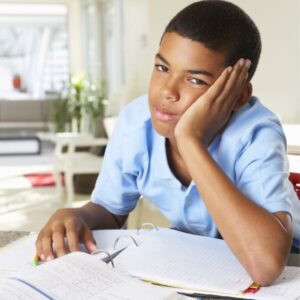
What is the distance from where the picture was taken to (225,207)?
0.91m

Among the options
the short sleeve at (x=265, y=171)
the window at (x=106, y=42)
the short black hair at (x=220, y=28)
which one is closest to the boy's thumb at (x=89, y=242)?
the short sleeve at (x=265, y=171)

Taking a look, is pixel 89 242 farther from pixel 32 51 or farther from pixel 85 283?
pixel 32 51

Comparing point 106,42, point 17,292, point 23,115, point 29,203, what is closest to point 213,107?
point 17,292

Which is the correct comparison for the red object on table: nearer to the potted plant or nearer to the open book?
the open book

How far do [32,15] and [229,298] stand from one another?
9571 mm

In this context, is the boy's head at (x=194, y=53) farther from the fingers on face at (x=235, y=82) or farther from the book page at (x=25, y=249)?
the book page at (x=25, y=249)

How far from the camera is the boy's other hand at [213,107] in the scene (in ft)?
3.28

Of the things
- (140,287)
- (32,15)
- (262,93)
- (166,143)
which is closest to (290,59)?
(262,93)

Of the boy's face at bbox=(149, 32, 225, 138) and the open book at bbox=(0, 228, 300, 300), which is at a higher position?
the boy's face at bbox=(149, 32, 225, 138)

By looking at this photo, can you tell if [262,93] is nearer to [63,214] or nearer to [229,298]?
[63,214]

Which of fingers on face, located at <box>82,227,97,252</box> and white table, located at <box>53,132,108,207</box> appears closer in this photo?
fingers on face, located at <box>82,227,97,252</box>

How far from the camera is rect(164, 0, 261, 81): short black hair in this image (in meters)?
0.99

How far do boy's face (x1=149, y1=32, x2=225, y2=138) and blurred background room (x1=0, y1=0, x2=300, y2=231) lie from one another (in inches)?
20.4

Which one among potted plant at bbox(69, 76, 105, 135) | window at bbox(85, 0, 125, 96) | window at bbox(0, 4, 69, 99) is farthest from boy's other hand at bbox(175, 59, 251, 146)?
window at bbox(0, 4, 69, 99)
